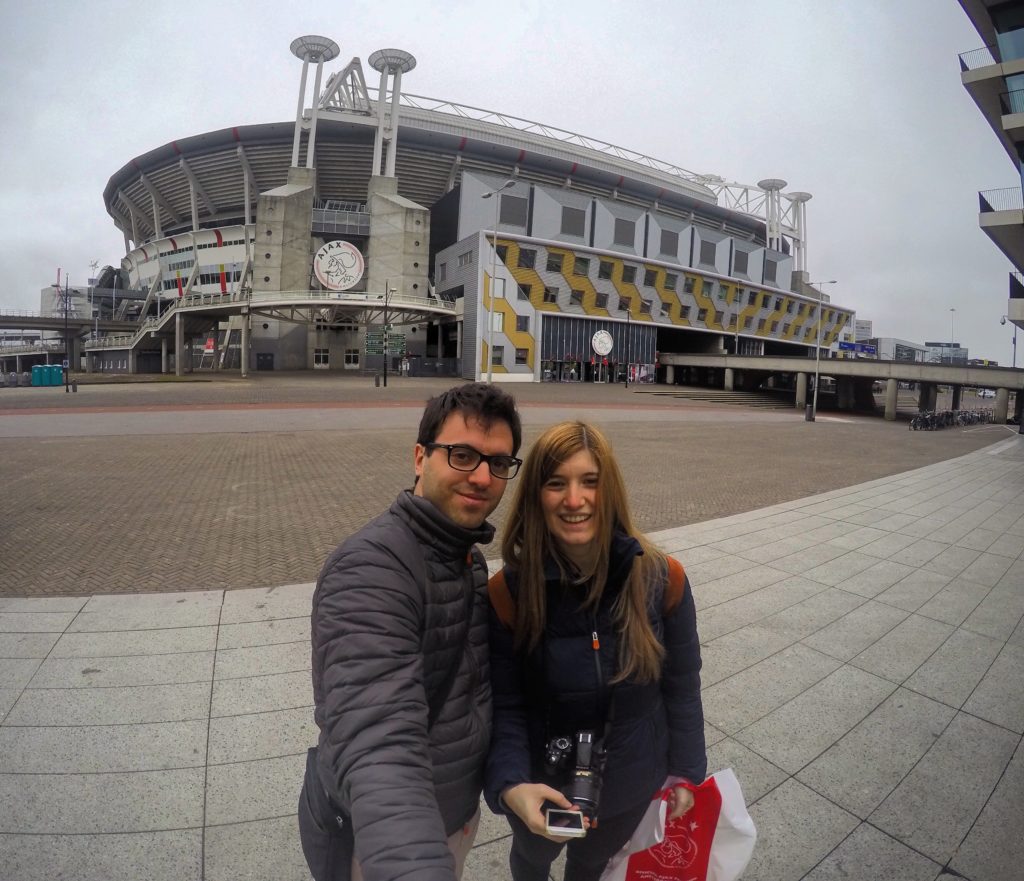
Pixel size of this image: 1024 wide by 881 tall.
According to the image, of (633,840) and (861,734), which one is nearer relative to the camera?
(633,840)

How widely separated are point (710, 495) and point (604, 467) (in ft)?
29.5

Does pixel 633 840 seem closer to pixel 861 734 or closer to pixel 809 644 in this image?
pixel 861 734

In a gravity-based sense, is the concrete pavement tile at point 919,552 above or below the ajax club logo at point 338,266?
below

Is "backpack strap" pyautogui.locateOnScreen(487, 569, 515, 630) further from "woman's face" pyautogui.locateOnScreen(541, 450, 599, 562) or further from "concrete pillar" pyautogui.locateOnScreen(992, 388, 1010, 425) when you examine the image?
"concrete pillar" pyautogui.locateOnScreen(992, 388, 1010, 425)

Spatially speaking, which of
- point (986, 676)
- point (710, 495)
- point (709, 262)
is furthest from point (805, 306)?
point (986, 676)

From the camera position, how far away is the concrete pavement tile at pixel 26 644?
385 cm

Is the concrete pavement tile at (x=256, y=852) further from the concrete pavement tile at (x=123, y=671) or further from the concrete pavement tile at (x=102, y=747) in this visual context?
the concrete pavement tile at (x=123, y=671)

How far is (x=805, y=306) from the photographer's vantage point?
74.9 m

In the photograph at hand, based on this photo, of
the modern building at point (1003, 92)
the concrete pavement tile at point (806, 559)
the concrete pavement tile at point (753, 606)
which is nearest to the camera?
the concrete pavement tile at point (753, 606)

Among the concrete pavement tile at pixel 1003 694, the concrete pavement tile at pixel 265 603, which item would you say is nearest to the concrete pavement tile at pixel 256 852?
the concrete pavement tile at pixel 265 603

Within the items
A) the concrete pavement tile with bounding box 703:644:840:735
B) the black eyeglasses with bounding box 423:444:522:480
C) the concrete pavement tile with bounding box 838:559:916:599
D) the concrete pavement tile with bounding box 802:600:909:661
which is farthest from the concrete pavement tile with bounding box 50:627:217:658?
the concrete pavement tile with bounding box 838:559:916:599

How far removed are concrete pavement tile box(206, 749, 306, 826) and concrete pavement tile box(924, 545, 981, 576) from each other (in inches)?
271

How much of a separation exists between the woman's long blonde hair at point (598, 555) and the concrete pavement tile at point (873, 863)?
1.44m

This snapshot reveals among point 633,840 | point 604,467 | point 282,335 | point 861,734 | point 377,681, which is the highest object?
point 282,335
